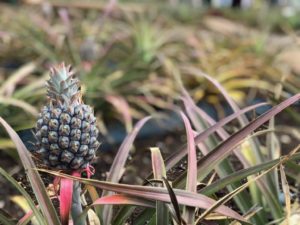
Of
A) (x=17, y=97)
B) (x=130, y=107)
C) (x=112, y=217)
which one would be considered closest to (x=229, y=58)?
(x=130, y=107)

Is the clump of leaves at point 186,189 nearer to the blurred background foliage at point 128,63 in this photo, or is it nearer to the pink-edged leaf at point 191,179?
the pink-edged leaf at point 191,179

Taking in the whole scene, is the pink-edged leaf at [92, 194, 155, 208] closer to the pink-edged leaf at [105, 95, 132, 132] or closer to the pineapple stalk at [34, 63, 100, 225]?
the pineapple stalk at [34, 63, 100, 225]

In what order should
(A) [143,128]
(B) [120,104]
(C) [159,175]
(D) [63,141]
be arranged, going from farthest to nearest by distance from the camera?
(A) [143,128] → (B) [120,104] → (C) [159,175] → (D) [63,141]

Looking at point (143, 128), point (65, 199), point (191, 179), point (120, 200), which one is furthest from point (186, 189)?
point (143, 128)

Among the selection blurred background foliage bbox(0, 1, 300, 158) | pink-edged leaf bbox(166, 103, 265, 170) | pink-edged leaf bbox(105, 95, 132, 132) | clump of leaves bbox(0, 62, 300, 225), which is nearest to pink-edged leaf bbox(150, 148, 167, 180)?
clump of leaves bbox(0, 62, 300, 225)

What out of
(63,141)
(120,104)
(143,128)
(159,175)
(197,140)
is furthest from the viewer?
(143,128)

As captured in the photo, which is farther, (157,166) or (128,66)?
(128,66)

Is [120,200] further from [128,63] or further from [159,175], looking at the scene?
[128,63]
